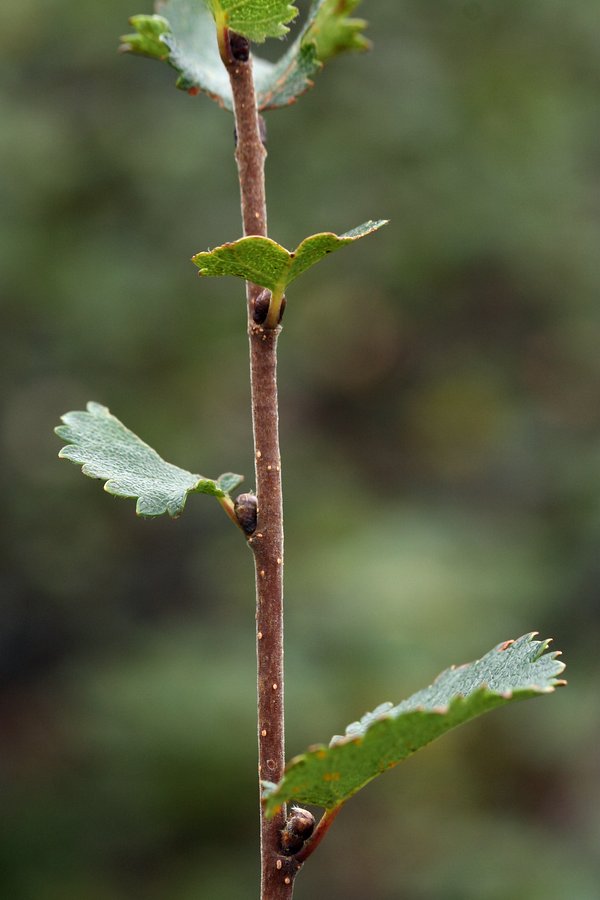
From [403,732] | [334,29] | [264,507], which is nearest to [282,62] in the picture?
[334,29]

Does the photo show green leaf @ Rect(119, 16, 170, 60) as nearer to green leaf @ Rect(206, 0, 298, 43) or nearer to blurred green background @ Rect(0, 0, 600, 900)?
green leaf @ Rect(206, 0, 298, 43)

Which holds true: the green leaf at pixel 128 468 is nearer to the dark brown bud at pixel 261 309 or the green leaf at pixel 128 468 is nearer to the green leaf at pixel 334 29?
the dark brown bud at pixel 261 309

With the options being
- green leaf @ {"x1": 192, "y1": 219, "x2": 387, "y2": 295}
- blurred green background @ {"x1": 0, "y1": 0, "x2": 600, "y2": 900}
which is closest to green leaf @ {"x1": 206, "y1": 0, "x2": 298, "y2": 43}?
green leaf @ {"x1": 192, "y1": 219, "x2": 387, "y2": 295}

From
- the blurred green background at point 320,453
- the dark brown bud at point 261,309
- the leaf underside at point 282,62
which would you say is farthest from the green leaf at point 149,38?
the blurred green background at point 320,453

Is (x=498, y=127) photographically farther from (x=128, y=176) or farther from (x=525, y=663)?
(x=525, y=663)

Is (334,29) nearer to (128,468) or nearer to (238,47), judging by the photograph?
(238,47)

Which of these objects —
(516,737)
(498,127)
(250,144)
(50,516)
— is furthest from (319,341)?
(250,144)
